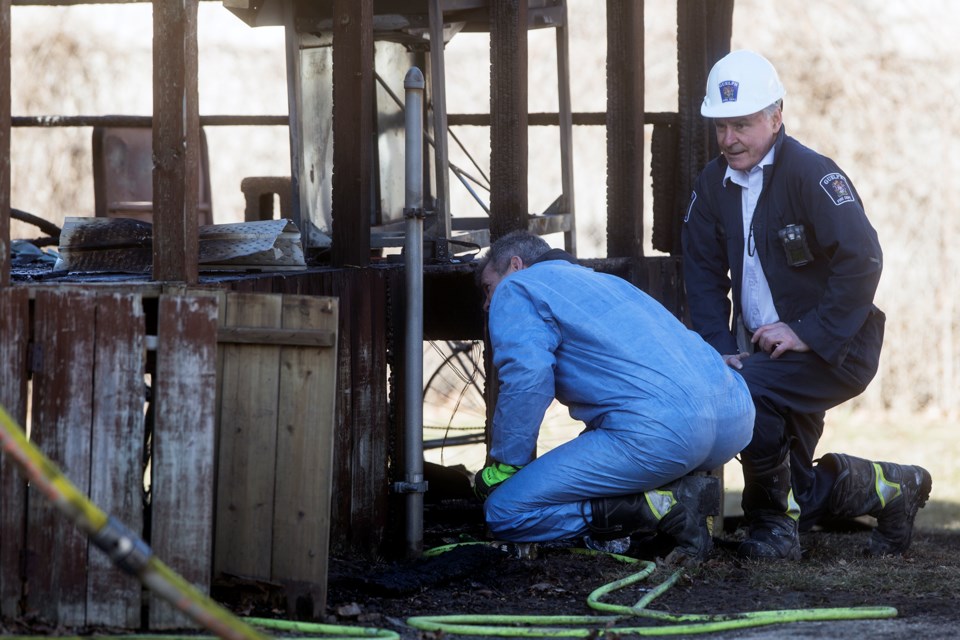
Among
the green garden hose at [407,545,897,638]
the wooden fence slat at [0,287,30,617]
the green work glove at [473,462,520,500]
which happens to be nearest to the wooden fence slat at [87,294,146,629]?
the wooden fence slat at [0,287,30,617]

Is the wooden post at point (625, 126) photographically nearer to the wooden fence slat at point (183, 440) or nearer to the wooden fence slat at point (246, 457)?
the wooden fence slat at point (246, 457)

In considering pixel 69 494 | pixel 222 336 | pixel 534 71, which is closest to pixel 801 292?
pixel 222 336

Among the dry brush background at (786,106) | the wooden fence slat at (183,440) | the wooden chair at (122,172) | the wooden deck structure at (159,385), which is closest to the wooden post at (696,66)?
the wooden deck structure at (159,385)

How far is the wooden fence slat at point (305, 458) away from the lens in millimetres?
4102

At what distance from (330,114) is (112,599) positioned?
9.73 ft

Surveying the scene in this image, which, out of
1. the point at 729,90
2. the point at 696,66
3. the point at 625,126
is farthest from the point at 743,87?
the point at 696,66

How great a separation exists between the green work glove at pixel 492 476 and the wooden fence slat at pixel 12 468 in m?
2.20

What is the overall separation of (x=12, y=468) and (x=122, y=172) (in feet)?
16.7

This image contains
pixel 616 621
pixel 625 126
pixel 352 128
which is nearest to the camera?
pixel 616 621

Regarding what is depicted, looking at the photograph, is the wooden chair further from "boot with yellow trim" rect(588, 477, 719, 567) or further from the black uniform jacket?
"boot with yellow trim" rect(588, 477, 719, 567)

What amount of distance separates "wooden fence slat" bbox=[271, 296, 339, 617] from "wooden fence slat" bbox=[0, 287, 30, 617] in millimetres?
756

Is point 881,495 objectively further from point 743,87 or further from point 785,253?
point 743,87

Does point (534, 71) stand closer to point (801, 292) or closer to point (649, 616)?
point (801, 292)

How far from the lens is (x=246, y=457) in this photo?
163 inches
